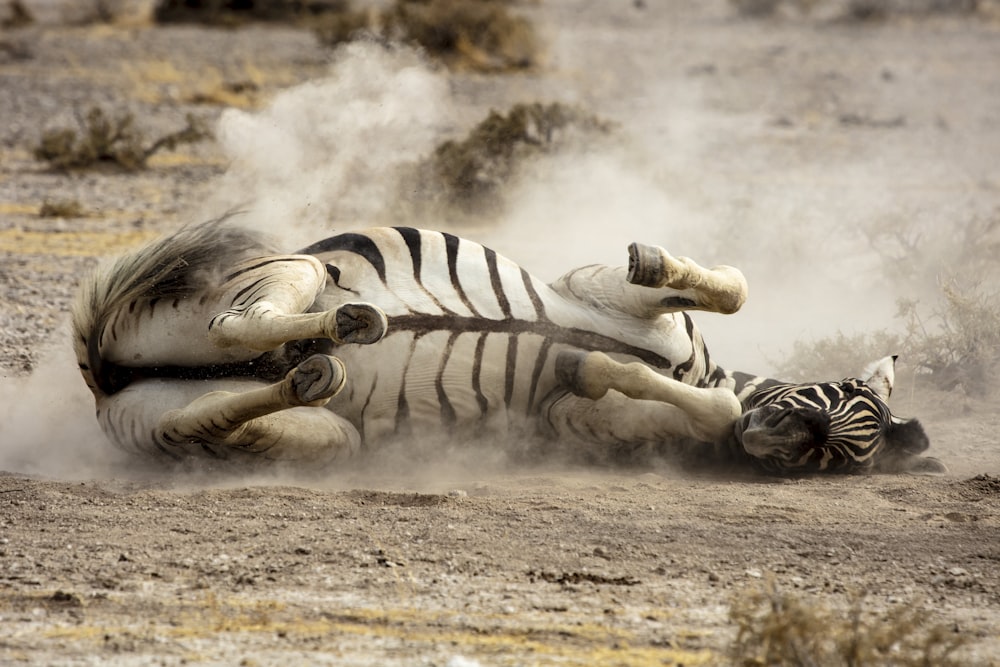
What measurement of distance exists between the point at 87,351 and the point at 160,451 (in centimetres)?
Result: 47

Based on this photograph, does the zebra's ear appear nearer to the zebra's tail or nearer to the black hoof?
the black hoof

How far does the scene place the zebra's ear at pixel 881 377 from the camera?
511 cm

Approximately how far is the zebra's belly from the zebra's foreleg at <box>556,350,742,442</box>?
0.52 ft

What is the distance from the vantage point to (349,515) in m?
4.16

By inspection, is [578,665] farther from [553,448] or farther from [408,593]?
[553,448]

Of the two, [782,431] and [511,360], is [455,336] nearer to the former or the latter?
[511,360]

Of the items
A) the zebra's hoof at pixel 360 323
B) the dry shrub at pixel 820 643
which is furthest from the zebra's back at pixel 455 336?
the dry shrub at pixel 820 643

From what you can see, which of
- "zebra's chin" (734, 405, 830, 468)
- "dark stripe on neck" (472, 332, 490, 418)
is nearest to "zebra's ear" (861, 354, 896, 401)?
"zebra's chin" (734, 405, 830, 468)

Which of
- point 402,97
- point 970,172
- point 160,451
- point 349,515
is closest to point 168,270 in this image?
point 160,451

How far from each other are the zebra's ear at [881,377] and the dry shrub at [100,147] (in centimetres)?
830

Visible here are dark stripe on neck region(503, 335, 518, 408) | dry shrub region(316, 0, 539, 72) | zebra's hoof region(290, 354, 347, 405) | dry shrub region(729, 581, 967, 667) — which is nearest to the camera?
dry shrub region(729, 581, 967, 667)

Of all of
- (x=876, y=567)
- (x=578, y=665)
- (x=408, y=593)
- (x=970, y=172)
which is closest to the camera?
A: (x=578, y=665)

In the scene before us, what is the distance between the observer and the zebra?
4484 millimetres

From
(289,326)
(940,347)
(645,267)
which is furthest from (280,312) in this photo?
(940,347)
